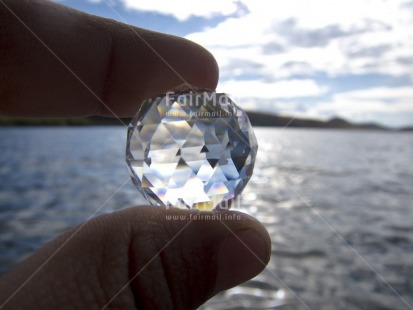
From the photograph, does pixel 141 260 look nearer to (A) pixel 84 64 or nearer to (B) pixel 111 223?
(B) pixel 111 223

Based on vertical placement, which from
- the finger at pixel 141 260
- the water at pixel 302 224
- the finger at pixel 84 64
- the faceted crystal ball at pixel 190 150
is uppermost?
the finger at pixel 84 64

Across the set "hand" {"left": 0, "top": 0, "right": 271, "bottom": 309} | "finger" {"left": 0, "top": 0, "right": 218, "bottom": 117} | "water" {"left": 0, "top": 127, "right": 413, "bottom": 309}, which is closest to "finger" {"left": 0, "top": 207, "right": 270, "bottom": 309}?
"hand" {"left": 0, "top": 0, "right": 271, "bottom": 309}

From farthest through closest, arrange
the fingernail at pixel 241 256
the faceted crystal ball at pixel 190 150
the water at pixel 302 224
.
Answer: the water at pixel 302 224, the fingernail at pixel 241 256, the faceted crystal ball at pixel 190 150

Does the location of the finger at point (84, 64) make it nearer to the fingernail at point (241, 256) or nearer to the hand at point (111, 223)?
the hand at point (111, 223)

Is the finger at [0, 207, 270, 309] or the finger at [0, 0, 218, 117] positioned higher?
the finger at [0, 0, 218, 117]

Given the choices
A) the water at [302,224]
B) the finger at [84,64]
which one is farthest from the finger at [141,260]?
the water at [302,224]

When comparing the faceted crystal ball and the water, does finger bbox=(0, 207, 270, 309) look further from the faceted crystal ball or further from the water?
the water

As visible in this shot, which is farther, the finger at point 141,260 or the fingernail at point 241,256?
the fingernail at point 241,256
